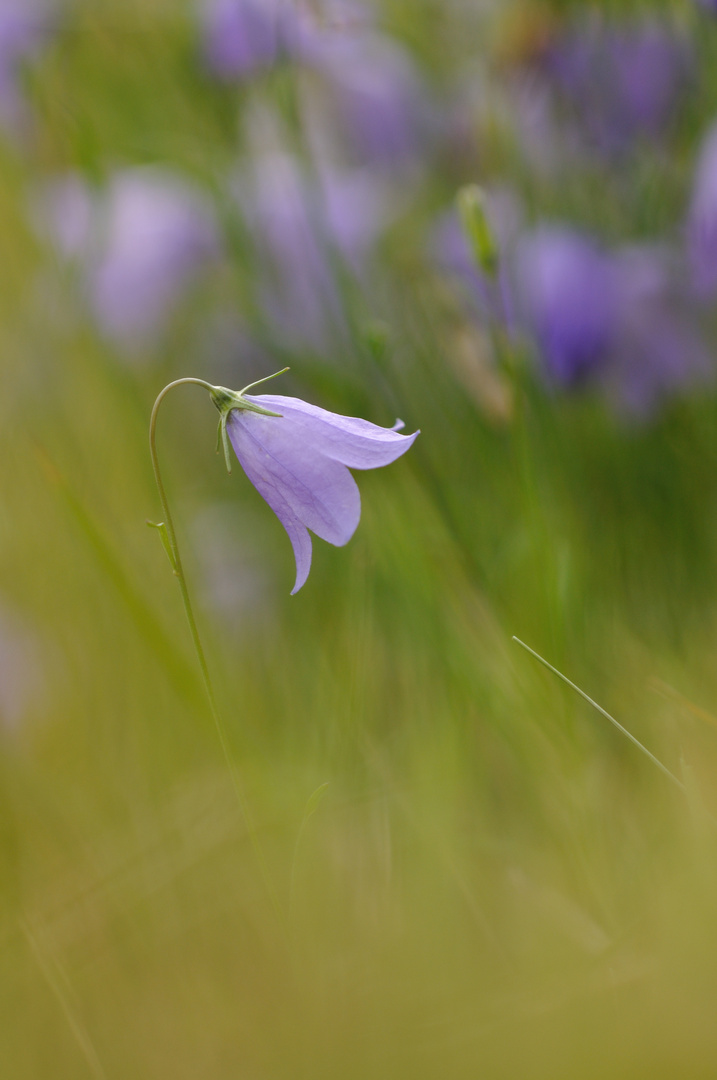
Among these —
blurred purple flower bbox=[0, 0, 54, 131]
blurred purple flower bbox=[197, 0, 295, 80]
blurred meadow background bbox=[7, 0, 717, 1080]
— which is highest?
blurred purple flower bbox=[0, 0, 54, 131]

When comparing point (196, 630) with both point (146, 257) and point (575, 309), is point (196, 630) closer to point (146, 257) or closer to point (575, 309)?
point (575, 309)

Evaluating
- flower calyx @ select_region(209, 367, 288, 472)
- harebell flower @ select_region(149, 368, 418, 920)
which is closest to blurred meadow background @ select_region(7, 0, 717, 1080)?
harebell flower @ select_region(149, 368, 418, 920)

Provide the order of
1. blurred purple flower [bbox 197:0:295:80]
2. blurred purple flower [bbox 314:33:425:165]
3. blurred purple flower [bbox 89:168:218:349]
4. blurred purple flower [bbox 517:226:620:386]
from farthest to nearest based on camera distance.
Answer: blurred purple flower [bbox 314:33:425:165] < blurred purple flower [bbox 89:168:218:349] < blurred purple flower [bbox 197:0:295:80] < blurred purple flower [bbox 517:226:620:386]

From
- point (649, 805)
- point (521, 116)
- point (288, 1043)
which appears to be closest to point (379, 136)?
point (521, 116)

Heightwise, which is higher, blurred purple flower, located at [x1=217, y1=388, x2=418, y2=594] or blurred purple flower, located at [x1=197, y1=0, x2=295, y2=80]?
blurred purple flower, located at [x1=197, y1=0, x2=295, y2=80]

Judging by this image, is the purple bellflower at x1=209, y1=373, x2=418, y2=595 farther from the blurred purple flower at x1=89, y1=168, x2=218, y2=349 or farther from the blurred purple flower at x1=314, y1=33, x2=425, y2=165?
the blurred purple flower at x1=314, y1=33, x2=425, y2=165
